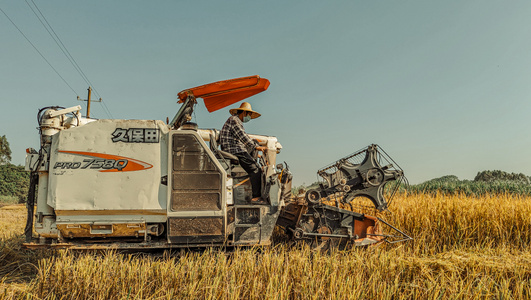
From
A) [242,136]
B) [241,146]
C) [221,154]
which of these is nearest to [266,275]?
[221,154]

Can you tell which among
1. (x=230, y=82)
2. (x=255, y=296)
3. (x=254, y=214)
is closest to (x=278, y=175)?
(x=254, y=214)

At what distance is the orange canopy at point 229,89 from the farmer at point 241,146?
15.7 inches

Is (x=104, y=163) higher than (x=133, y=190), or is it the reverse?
(x=104, y=163)

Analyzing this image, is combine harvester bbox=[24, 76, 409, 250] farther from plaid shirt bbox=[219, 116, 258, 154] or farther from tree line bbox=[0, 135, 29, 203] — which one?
tree line bbox=[0, 135, 29, 203]

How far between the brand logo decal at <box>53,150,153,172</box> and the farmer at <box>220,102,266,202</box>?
158cm

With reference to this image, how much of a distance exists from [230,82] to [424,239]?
5.32 m

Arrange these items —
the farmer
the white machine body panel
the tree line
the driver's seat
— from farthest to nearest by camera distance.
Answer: the tree line → the farmer → the driver's seat → the white machine body panel

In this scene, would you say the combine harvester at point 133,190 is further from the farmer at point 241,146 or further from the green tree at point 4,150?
the green tree at point 4,150

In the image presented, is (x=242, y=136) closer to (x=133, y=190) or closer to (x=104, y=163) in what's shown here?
(x=133, y=190)

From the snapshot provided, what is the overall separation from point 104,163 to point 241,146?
2.18 m

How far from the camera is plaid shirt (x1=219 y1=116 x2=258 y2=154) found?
20.6 feet

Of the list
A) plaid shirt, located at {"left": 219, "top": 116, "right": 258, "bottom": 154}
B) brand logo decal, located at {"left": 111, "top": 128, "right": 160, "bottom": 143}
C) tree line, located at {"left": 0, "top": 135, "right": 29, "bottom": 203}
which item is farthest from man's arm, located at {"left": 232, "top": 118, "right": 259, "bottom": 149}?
tree line, located at {"left": 0, "top": 135, "right": 29, "bottom": 203}

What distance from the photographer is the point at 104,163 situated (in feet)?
17.3

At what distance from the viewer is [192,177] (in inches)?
216
